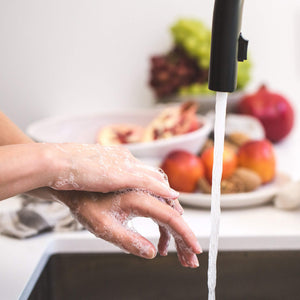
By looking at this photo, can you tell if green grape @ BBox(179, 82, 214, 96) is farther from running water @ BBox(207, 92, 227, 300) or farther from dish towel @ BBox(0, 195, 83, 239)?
running water @ BBox(207, 92, 227, 300)

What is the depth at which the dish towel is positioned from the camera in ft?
2.50

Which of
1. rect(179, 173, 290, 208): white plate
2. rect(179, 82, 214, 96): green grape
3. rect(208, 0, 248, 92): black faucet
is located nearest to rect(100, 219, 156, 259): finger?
rect(208, 0, 248, 92): black faucet

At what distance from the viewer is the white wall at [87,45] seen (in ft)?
4.75

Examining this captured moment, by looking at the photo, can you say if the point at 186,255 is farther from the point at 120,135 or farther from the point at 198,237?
the point at 120,135

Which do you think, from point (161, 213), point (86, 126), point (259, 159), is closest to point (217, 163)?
point (161, 213)

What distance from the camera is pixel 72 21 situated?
4.78 feet

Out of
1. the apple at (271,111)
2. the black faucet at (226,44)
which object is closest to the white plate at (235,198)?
the black faucet at (226,44)

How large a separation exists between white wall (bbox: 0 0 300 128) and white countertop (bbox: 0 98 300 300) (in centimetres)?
67

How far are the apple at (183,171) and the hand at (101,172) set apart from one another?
365mm

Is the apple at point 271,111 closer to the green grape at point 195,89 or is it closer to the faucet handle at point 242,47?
the green grape at point 195,89

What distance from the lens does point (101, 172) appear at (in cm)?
48

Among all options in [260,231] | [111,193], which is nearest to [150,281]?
[260,231]

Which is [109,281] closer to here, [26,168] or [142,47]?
[26,168]

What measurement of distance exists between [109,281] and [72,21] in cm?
Answer: 92
